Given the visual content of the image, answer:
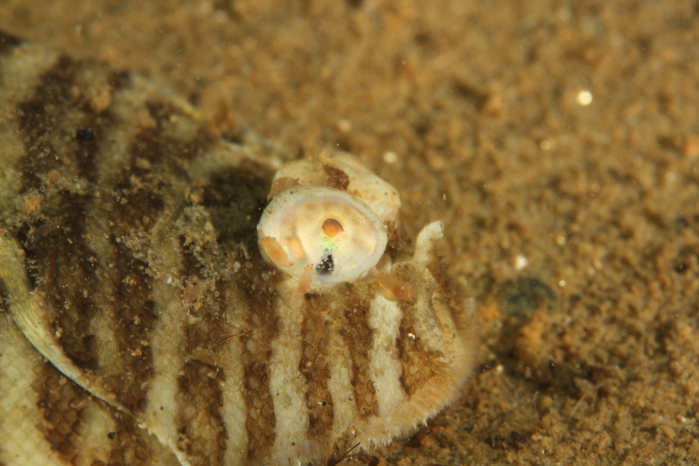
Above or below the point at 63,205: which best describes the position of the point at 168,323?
below

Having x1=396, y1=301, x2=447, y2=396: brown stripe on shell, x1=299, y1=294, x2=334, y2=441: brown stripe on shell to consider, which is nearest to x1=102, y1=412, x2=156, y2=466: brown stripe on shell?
x1=299, y1=294, x2=334, y2=441: brown stripe on shell

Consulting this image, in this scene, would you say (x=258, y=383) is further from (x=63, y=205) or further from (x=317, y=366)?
(x=63, y=205)

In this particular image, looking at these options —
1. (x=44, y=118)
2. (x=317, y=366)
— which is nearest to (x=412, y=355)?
(x=317, y=366)

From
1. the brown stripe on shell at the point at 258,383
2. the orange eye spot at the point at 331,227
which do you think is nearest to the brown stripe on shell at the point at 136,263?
the brown stripe on shell at the point at 258,383

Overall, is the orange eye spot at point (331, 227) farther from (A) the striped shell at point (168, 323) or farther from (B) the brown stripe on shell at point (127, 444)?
(B) the brown stripe on shell at point (127, 444)

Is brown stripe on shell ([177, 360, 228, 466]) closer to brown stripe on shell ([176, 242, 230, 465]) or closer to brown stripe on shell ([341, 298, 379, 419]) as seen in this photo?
brown stripe on shell ([176, 242, 230, 465])

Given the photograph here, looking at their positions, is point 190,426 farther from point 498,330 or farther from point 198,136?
point 498,330
